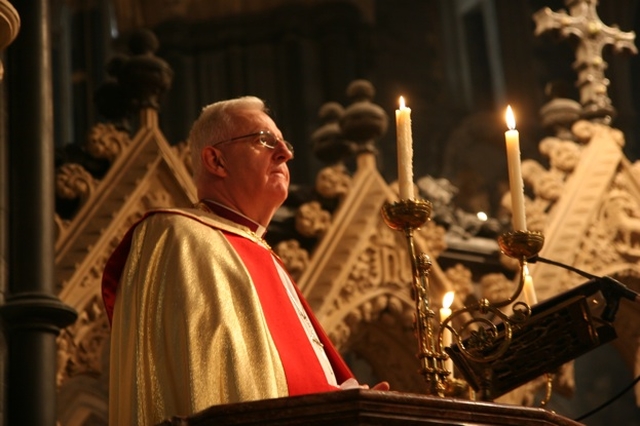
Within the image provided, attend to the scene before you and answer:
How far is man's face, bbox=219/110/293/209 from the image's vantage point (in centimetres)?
426

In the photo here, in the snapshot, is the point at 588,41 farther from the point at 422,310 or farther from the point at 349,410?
the point at 349,410

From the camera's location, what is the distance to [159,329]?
380cm

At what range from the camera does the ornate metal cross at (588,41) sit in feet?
26.5

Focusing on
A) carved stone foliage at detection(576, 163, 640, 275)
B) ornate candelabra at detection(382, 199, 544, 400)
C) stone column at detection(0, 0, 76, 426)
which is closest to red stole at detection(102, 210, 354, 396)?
ornate candelabra at detection(382, 199, 544, 400)

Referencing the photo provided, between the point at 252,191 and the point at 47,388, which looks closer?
the point at 252,191

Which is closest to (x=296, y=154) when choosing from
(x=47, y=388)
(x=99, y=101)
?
(x=99, y=101)

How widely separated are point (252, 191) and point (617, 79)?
26.0ft

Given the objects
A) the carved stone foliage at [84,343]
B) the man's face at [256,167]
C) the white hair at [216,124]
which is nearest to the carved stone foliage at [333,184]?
the carved stone foliage at [84,343]

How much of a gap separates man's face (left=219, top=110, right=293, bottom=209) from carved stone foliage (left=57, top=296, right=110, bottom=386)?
1.96 m

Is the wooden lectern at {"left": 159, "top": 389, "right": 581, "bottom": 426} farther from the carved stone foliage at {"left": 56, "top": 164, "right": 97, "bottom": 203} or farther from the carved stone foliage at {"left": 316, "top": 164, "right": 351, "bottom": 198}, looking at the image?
the carved stone foliage at {"left": 316, "top": 164, "right": 351, "bottom": 198}

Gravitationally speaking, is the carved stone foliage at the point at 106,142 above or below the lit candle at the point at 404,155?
above

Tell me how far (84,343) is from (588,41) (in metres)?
3.32

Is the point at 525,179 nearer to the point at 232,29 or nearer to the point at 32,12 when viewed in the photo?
the point at 32,12

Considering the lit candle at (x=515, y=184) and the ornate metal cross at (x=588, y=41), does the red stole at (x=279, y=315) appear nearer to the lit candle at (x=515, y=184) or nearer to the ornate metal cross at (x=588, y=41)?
the lit candle at (x=515, y=184)
